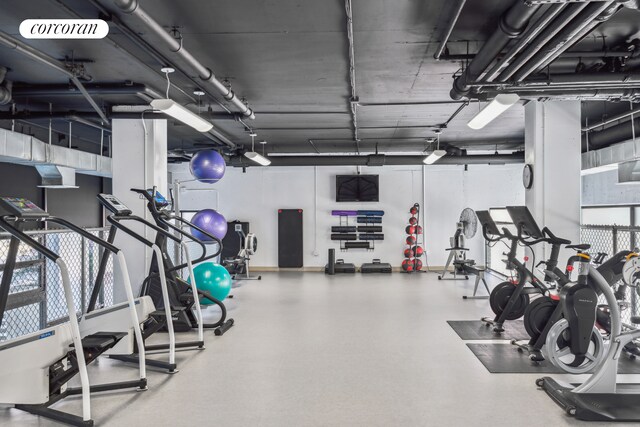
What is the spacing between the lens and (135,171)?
264 inches

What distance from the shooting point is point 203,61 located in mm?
5316

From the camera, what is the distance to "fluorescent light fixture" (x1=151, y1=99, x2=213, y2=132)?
482 cm

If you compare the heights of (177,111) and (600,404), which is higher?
(177,111)

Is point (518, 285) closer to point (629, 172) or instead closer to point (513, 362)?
point (513, 362)

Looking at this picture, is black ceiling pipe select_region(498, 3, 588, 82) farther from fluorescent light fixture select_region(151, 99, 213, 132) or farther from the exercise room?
fluorescent light fixture select_region(151, 99, 213, 132)

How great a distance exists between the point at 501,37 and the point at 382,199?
8885 millimetres

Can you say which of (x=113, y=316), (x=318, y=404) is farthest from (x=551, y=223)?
(x=113, y=316)

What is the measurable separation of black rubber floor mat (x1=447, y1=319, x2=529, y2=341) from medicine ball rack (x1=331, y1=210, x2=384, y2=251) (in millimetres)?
6270

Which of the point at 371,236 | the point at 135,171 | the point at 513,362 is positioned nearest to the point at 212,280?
the point at 135,171

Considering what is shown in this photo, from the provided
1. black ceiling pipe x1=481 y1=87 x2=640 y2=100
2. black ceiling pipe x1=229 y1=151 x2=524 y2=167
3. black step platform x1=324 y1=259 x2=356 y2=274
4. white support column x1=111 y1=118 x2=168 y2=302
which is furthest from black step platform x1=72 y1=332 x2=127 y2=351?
black step platform x1=324 y1=259 x2=356 y2=274

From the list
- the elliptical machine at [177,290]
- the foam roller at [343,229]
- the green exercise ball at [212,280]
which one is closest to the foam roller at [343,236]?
the foam roller at [343,229]

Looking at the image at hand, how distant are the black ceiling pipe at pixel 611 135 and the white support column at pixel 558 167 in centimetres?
190

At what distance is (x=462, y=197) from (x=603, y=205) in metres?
3.34

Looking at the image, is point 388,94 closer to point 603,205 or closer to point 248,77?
point 248,77
